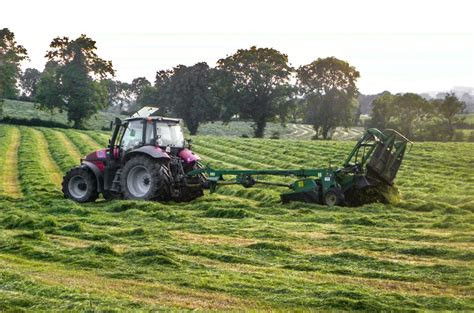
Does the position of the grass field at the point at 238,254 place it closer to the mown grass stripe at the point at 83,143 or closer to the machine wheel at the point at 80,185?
the machine wheel at the point at 80,185

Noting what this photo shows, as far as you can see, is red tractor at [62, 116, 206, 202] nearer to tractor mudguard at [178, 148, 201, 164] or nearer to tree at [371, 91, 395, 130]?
tractor mudguard at [178, 148, 201, 164]

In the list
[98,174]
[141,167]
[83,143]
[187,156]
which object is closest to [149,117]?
[141,167]

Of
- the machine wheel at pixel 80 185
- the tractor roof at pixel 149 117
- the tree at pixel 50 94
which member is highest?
the tree at pixel 50 94

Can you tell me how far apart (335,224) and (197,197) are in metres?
5.72

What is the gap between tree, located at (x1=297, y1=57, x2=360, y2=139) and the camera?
66.1 meters

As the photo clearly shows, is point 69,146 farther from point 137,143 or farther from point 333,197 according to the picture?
point 333,197

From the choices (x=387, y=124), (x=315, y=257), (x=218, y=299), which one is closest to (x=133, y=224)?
(x=315, y=257)

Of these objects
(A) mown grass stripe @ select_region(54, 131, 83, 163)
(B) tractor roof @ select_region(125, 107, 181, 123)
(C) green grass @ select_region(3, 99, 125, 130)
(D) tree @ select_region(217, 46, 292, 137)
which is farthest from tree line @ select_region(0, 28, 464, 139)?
(B) tractor roof @ select_region(125, 107, 181, 123)

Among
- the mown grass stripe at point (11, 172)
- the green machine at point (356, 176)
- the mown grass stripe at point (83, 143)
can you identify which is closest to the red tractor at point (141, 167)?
the green machine at point (356, 176)

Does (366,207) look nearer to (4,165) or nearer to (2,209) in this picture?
(2,209)

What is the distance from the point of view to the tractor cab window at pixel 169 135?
56.3 ft

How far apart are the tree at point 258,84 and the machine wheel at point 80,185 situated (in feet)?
152

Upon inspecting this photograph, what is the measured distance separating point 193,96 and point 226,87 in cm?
396

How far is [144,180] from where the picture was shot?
16828 millimetres
